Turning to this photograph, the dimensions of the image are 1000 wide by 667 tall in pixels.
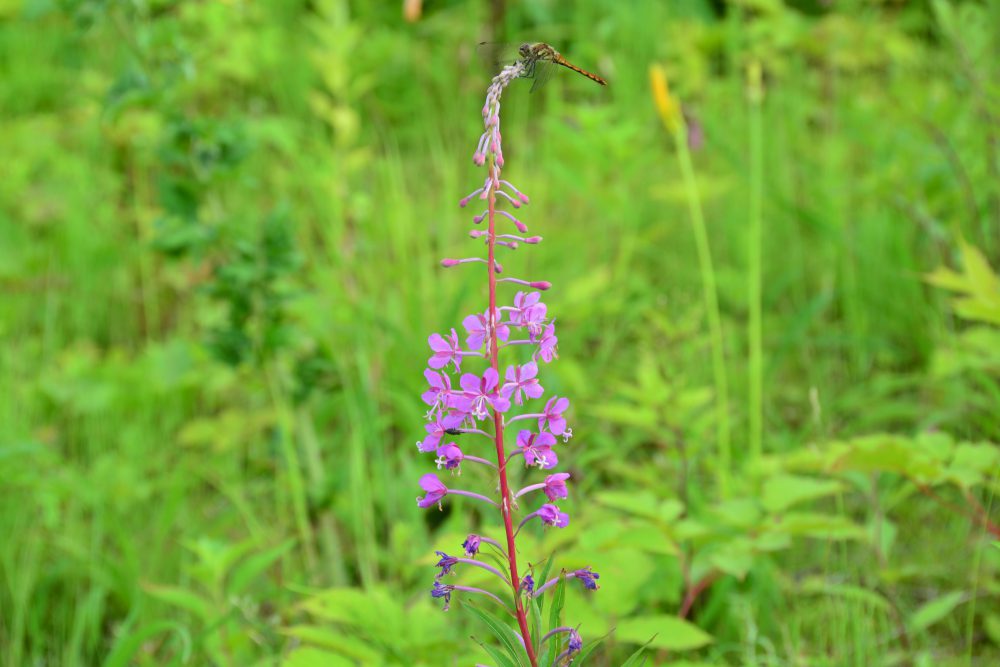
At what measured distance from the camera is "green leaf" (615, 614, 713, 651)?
1.45 meters

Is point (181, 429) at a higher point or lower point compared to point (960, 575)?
higher

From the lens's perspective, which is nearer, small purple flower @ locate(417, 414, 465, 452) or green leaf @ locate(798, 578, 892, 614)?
small purple flower @ locate(417, 414, 465, 452)

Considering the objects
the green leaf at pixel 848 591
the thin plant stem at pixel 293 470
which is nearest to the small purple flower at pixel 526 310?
the green leaf at pixel 848 591

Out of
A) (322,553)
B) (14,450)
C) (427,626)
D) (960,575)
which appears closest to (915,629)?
(960,575)

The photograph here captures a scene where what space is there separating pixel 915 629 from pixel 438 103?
10.9 feet

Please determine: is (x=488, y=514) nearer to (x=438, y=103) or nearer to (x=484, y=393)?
(x=484, y=393)

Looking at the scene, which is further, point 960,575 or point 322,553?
point 322,553

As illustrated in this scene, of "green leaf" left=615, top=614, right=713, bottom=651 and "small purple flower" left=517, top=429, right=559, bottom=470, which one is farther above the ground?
"small purple flower" left=517, top=429, right=559, bottom=470

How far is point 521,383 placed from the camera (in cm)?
102

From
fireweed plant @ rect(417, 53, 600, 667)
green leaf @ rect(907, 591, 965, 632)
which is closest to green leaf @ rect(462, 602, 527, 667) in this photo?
fireweed plant @ rect(417, 53, 600, 667)

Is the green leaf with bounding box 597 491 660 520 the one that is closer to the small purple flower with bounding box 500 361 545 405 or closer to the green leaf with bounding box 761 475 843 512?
the green leaf with bounding box 761 475 843 512

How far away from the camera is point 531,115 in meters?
4.52

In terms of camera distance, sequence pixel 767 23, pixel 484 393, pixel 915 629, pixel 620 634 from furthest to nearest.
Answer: pixel 767 23, pixel 915 629, pixel 620 634, pixel 484 393

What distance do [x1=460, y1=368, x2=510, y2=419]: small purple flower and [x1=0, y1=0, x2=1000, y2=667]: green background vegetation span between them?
555 mm
